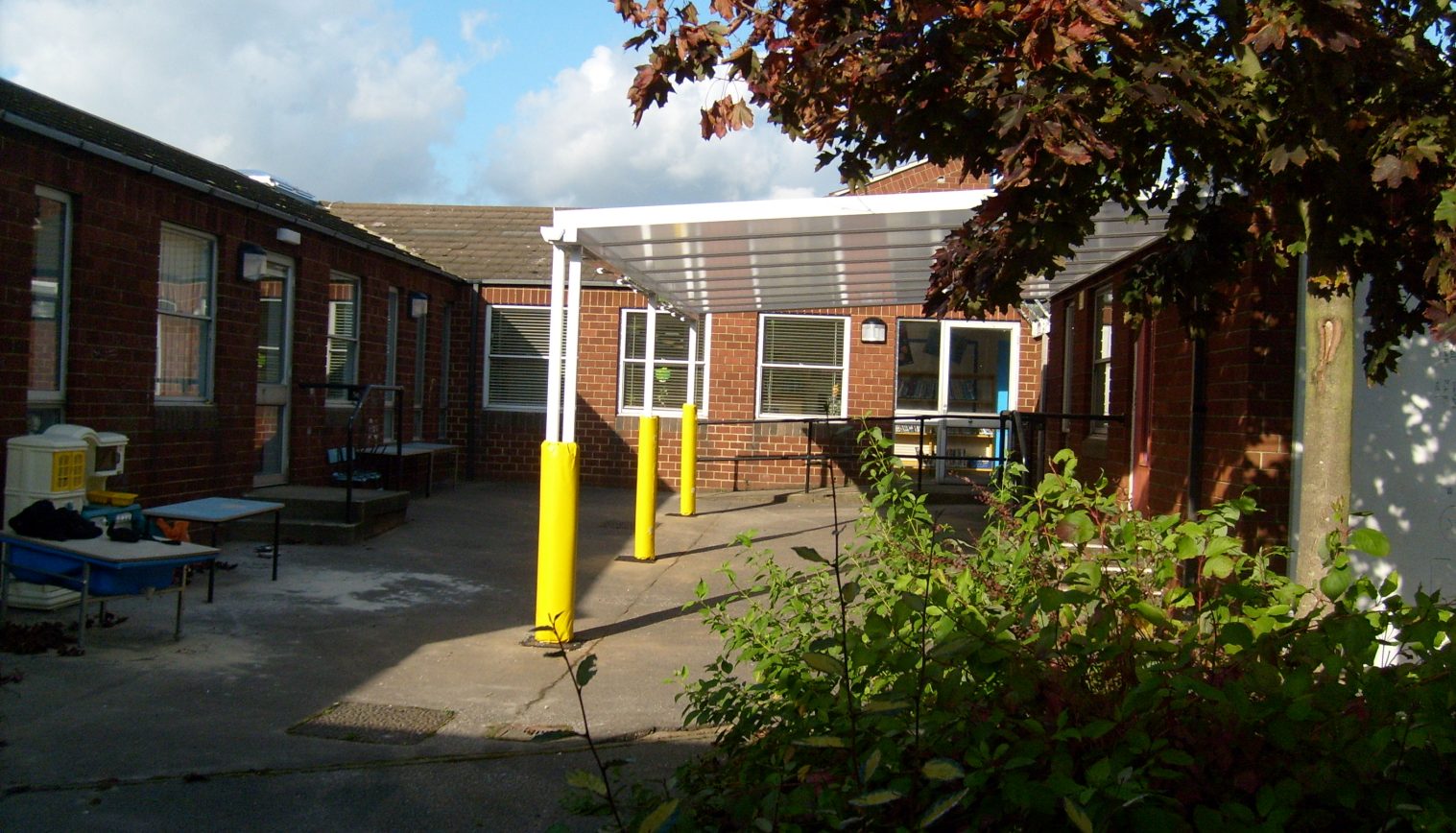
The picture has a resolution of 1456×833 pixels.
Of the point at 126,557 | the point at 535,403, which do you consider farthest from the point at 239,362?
the point at 535,403

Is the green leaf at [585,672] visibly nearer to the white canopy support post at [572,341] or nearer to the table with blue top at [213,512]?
the white canopy support post at [572,341]

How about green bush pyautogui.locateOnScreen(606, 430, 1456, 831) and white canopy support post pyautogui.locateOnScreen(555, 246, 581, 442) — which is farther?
white canopy support post pyautogui.locateOnScreen(555, 246, 581, 442)

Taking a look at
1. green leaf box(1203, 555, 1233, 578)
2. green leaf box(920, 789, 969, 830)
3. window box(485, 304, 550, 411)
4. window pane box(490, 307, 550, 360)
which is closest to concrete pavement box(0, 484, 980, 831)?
green leaf box(1203, 555, 1233, 578)

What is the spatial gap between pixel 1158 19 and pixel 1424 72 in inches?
34.3

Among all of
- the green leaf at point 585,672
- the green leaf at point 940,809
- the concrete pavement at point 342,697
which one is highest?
the green leaf at point 585,672

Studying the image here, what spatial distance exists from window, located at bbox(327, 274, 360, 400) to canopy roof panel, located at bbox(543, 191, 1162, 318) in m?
4.02

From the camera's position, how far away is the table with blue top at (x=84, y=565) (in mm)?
6570

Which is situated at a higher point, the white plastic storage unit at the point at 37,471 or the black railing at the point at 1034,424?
the black railing at the point at 1034,424

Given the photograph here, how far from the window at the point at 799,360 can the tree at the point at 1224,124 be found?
13788mm

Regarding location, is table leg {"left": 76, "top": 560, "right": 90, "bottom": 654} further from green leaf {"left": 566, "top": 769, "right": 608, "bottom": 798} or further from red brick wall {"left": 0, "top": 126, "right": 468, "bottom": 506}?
green leaf {"left": 566, "top": 769, "right": 608, "bottom": 798}

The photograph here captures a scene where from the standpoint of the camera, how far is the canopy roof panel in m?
7.79

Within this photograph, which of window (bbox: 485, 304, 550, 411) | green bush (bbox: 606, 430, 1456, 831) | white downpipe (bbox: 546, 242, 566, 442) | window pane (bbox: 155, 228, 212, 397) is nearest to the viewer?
green bush (bbox: 606, 430, 1456, 831)

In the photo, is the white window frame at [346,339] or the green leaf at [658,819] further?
the white window frame at [346,339]

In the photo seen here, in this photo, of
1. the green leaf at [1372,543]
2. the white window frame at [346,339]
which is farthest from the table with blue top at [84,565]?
the white window frame at [346,339]
